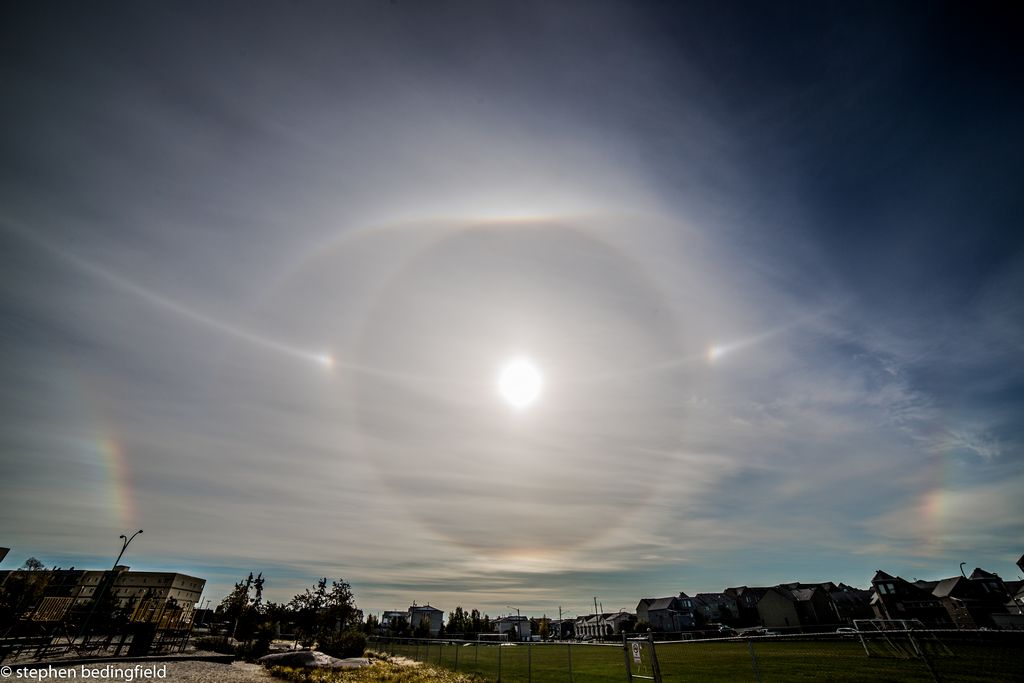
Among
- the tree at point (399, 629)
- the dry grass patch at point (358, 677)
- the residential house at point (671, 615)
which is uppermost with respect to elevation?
the residential house at point (671, 615)

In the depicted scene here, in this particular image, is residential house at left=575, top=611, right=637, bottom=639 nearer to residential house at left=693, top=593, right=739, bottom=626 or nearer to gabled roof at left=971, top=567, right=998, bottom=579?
residential house at left=693, top=593, right=739, bottom=626

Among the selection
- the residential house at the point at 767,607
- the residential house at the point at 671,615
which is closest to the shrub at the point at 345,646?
the residential house at the point at 767,607

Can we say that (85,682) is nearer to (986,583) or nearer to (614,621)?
(986,583)

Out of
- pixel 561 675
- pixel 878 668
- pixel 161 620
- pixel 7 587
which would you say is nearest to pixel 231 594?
pixel 7 587

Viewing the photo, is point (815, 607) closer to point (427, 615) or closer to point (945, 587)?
point (945, 587)

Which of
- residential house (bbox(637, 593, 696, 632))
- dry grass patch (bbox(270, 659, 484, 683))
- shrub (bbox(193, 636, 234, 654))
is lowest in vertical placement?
dry grass patch (bbox(270, 659, 484, 683))

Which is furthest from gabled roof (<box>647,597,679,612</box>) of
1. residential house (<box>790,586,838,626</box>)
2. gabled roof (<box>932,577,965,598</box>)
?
gabled roof (<box>932,577,965,598</box>)

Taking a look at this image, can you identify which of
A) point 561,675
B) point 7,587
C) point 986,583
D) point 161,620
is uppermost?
point 986,583

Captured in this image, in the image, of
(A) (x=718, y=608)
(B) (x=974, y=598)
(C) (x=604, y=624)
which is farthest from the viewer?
(C) (x=604, y=624)

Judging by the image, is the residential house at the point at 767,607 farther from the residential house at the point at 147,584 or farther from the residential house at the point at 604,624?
the residential house at the point at 147,584

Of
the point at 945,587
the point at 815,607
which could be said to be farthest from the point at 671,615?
the point at 945,587

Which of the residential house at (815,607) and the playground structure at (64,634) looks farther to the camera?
the residential house at (815,607)
